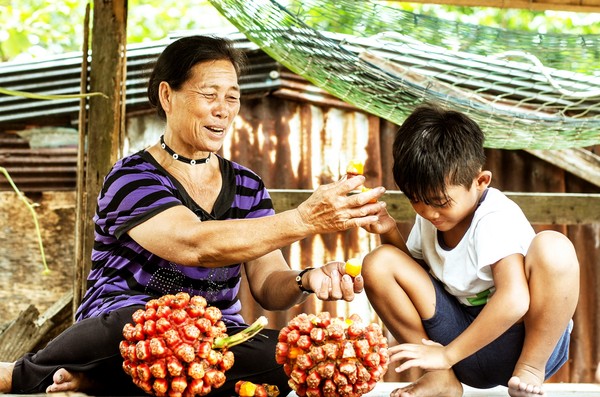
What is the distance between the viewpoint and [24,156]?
174 inches

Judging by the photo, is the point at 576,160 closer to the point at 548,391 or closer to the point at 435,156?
the point at 548,391

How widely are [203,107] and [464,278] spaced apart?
1028 millimetres

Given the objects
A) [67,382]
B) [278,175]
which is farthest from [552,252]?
[278,175]

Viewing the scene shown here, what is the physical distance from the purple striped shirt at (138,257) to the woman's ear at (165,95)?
19 centimetres

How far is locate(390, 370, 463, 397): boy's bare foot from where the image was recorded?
8.71 feet

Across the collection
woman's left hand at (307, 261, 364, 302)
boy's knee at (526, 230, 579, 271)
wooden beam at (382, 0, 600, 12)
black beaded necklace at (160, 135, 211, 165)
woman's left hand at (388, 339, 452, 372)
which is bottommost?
woman's left hand at (388, 339, 452, 372)

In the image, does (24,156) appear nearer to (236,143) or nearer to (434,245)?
(236,143)

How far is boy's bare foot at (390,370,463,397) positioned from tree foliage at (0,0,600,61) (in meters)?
6.71

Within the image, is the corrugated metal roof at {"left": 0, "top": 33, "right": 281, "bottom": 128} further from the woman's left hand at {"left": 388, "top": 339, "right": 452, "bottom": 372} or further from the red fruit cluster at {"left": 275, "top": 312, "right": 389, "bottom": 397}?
the red fruit cluster at {"left": 275, "top": 312, "right": 389, "bottom": 397}

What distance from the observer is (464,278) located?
2.69 m

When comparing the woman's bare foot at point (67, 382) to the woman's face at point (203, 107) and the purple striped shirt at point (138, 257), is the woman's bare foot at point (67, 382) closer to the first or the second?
the purple striped shirt at point (138, 257)

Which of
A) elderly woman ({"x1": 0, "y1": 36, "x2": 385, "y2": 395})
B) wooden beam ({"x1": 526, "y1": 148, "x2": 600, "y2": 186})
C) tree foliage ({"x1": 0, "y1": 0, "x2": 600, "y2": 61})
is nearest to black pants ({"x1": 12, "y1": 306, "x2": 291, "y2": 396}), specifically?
elderly woman ({"x1": 0, "y1": 36, "x2": 385, "y2": 395})

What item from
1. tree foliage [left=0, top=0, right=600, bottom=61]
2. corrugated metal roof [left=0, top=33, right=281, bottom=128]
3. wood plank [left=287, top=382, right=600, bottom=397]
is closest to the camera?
wood plank [left=287, top=382, right=600, bottom=397]

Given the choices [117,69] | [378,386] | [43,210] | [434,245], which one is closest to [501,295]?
[434,245]
